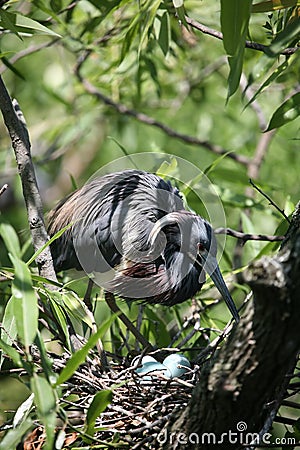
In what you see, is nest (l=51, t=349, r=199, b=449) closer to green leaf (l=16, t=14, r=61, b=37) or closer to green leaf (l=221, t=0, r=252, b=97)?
green leaf (l=221, t=0, r=252, b=97)

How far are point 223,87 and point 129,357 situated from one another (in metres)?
2.70

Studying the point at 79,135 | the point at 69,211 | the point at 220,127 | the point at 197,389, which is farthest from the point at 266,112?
the point at 197,389

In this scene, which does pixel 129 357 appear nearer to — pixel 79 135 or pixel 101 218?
pixel 101 218

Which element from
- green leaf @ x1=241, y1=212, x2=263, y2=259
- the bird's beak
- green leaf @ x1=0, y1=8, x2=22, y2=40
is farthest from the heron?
green leaf @ x1=0, y1=8, x2=22, y2=40

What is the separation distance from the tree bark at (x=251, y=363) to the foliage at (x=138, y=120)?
A: 24cm

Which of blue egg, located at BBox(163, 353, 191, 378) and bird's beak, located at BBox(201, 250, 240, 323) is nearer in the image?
blue egg, located at BBox(163, 353, 191, 378)

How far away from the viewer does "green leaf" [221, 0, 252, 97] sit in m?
1.62

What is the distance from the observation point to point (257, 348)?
4.55 ft

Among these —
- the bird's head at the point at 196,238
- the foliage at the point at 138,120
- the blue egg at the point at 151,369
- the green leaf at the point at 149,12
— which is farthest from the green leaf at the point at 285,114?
the blue egg at the point at 151,369

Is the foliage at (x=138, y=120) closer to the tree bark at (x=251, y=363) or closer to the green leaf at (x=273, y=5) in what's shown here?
the green leaf at (x=273, y=5)

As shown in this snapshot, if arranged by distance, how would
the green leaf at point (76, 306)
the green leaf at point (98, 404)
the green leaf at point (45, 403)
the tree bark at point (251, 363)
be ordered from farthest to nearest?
the green leaf at point (76, 306) < the green leaf at point (98, 404) < the green leaf at point (45, 403) < the tree bark at point (251, 363)

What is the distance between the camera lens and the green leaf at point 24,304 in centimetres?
154

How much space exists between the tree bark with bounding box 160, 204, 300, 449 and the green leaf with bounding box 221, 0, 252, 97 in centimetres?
47

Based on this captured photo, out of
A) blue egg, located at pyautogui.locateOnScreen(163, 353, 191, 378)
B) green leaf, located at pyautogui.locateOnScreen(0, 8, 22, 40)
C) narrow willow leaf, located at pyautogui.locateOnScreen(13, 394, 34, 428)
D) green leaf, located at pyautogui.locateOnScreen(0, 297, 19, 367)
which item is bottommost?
blue egg, located at pyautogui.locateOnScreen(163, 353, 191, 378)
